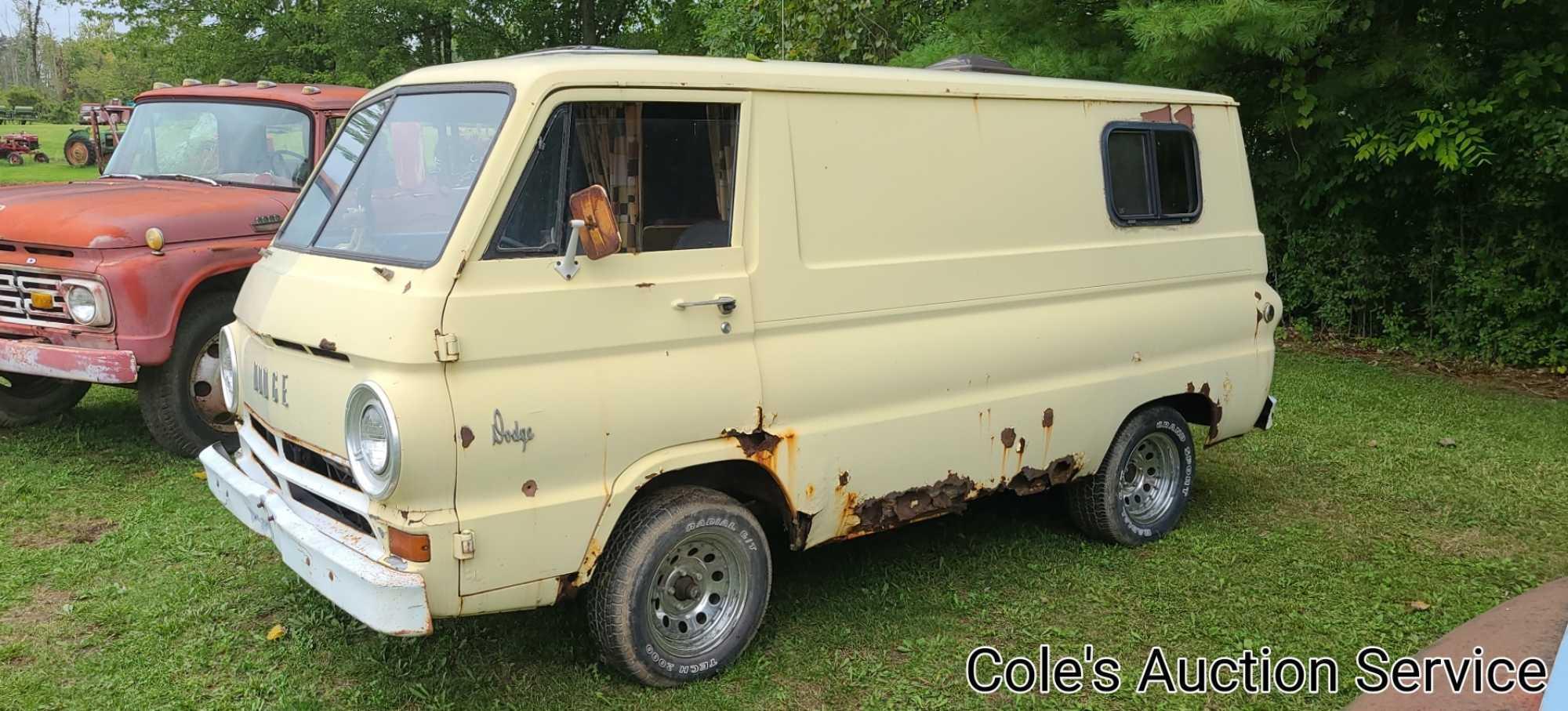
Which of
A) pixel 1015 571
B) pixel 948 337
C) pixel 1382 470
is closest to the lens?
pixel 948 337

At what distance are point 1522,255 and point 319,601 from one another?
9931 millimetres

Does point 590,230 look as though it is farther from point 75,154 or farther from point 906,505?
point 75,154

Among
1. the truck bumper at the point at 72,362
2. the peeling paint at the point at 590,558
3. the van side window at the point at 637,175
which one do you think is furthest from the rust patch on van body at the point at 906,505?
the truck bumper at the point at 72,362

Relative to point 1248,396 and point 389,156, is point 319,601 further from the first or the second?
point 1248,396

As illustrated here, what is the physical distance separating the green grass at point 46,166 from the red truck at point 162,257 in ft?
32.7

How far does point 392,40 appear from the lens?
23094 mm

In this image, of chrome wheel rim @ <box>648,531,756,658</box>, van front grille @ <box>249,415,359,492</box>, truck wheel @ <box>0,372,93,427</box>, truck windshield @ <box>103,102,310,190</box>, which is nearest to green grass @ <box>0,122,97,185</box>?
truck windshield @ <box>103,102,310,190</box>

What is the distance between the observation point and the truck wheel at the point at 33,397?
7.02 meters

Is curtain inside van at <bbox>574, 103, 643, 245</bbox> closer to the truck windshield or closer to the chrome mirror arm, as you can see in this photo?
the chrome mirror arm

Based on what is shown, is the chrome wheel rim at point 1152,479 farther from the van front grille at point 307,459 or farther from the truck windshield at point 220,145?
the truck windshield at point 220,145

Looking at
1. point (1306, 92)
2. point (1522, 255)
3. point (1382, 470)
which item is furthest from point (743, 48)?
point (1382, 470)

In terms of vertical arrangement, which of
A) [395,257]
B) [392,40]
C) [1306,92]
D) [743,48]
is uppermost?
[392,40]

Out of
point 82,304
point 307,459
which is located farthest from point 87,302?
point 307,459

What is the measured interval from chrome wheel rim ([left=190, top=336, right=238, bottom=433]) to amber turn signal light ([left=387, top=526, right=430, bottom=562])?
3.58 metres
